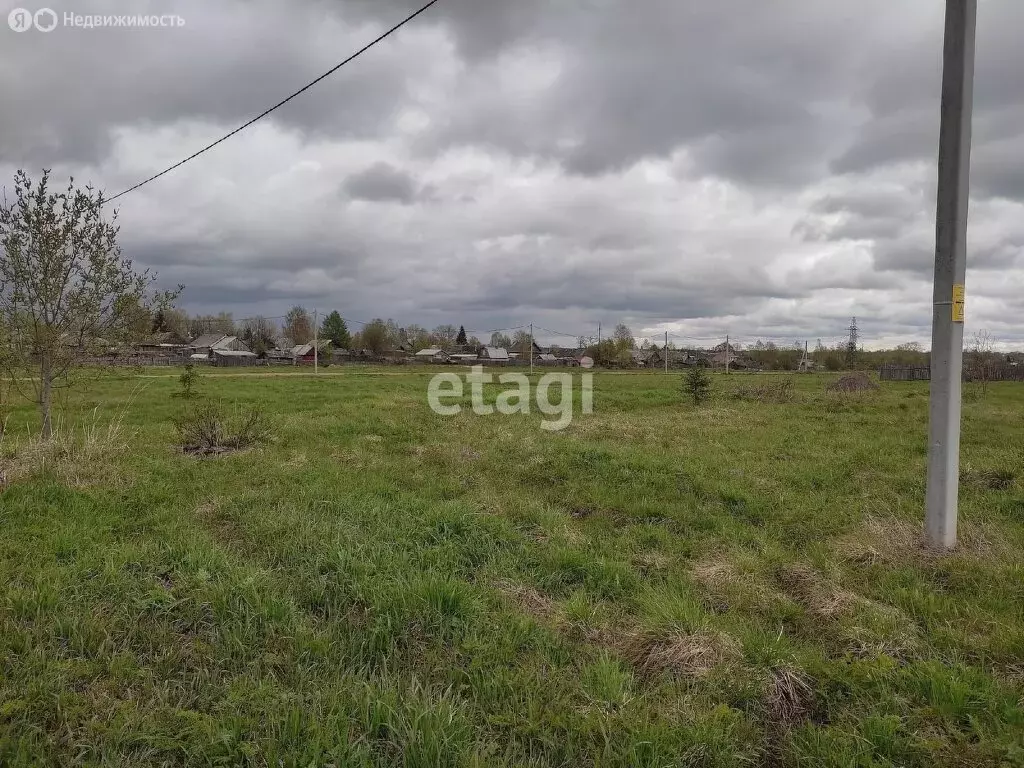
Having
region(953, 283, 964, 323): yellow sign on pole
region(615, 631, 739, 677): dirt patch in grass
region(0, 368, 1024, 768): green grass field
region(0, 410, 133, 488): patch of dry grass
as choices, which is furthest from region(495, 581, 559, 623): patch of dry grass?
region(0, 410, 133, 488): patch of dry grass

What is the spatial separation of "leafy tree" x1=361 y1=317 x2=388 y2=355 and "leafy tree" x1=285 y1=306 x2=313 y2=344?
48.7 ft

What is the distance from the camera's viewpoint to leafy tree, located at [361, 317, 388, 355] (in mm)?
74562

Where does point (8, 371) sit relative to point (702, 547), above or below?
above

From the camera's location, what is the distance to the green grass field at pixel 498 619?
236cm

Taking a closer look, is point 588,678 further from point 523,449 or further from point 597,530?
point 523,449

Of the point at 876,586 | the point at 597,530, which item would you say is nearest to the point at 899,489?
the point at 876,586

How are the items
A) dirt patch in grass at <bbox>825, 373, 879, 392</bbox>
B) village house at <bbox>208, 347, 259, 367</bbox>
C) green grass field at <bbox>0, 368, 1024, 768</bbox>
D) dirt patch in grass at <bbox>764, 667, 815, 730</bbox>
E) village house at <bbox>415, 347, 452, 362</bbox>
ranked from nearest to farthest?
green grass field at <bbox>0, 368, 1024, 768</bbox>, dirt patch in grass at <bbox>764, 667, 815, 730</bbox>, dirt patch in grass at <bbox>825, 373, 879, 392</bbox>, village house at <bbox>208, 347, 259, 367</bbox>, village house at <bbox>415, 347, 452, 362</bbox>

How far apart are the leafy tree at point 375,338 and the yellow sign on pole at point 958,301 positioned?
73.0m

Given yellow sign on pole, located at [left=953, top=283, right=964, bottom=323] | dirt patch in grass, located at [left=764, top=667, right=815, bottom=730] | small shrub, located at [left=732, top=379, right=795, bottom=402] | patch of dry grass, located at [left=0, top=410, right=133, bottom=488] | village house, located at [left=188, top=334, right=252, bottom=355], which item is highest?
village house, located at [left=188, top=334, right=252, bottom=355]

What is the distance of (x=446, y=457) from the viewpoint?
8.34m

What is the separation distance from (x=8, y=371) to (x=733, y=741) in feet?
30.9

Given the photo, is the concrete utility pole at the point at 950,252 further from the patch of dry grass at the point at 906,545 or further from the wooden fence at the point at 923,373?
the wooden fence at the point at 923,373

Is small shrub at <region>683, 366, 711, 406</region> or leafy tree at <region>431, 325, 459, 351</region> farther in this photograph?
leafy tree at <region>431, 325, 459, 351</region>

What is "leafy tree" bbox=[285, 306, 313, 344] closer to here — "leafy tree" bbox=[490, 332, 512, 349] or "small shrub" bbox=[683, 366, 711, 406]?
"leafy tree" bbox=[490, 332, 512, 349]
